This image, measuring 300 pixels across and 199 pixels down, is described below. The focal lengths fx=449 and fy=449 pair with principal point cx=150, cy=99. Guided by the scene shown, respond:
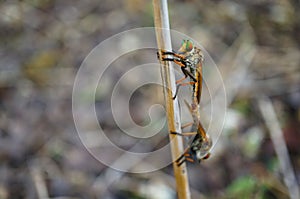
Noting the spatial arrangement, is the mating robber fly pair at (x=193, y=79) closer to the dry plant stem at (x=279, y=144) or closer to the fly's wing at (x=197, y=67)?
the fly's wing at (x=197, y=67)

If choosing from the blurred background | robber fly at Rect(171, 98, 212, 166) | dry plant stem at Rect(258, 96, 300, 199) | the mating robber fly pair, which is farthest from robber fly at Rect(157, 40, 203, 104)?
dry plant stem at Rect(258, 96, 300, 199)

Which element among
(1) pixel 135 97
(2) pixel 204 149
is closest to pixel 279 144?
(1) pixel 135 97

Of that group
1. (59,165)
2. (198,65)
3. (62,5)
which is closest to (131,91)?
(59,165)

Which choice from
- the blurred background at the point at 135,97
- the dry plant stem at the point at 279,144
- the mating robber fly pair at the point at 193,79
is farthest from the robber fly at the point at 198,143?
the dry plant stem at the point at 279,144

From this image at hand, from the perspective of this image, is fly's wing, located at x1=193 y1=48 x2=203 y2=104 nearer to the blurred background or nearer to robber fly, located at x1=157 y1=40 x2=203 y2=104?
robber fly, located at x1=157 y1=40 x2=203 y2=104

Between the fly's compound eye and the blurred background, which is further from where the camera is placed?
the blurred background

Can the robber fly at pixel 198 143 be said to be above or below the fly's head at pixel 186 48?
below
